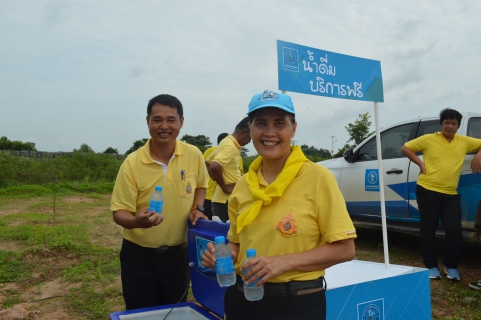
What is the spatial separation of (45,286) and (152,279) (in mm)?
2823

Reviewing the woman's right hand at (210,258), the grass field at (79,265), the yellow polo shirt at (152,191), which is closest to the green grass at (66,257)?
the grass field at (79,265)

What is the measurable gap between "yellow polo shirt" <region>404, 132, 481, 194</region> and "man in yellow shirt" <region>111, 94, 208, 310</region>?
3081 mm

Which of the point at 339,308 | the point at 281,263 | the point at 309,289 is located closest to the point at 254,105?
the point at 281,263

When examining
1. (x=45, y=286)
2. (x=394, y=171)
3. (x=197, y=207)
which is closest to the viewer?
(x=197, y=207)

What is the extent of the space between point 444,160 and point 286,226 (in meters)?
3.72

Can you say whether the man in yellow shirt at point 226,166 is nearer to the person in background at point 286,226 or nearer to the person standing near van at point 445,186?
the person standing near van at point 445,186

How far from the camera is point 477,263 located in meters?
5.61

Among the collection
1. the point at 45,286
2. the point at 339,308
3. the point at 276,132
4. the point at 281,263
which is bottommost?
the point at 45,286

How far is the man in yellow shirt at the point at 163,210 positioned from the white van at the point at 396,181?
3671 mm

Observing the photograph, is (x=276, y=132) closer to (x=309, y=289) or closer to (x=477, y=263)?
(x=309, y=289)

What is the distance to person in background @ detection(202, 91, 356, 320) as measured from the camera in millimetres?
1662

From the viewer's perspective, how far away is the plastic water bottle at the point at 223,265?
1.75 m

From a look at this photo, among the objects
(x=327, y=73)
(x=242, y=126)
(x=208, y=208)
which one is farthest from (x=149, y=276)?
(x=208, y=208)

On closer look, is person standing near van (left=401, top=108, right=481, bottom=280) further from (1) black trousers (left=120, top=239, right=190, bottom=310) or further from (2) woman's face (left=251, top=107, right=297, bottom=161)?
(2) woman's face (left=251, top=107, right=297, bottom=161)
